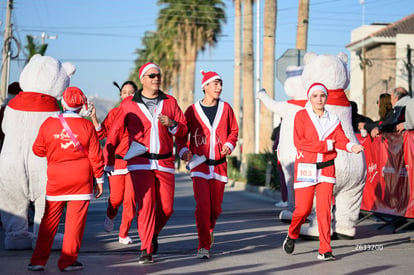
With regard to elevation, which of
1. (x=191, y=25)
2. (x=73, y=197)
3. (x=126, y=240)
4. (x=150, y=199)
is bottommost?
(x=126, y=240)

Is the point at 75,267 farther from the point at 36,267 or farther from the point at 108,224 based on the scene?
the point at 108,224

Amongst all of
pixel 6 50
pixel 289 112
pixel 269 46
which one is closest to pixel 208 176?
pixel 289 112

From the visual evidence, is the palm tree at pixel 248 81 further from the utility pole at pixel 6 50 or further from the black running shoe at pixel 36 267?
the black running shoe at pixel 36 267

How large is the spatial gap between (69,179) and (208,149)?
173 centimetres

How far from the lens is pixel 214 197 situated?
838 cm

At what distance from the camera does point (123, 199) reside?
32.6ft

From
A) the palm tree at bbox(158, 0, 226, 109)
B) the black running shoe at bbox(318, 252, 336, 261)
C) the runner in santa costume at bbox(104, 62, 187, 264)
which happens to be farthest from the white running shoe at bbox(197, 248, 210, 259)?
the palm tree at bbox(158, 0, 226, 109)

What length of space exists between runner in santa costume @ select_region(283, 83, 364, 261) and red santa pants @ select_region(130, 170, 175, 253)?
1391mm

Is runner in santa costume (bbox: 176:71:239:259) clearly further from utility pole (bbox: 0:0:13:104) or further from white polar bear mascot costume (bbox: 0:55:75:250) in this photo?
utility pole (bbox: 0:0:13:104)

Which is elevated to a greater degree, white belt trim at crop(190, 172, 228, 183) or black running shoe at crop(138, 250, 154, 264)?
white belt trim at crop(190, 172, 228, 183)

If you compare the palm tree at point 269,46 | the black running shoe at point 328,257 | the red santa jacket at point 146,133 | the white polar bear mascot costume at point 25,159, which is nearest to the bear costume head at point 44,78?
the white polar bear mascot costume at point 25,159

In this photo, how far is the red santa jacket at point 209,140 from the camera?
8305 mm

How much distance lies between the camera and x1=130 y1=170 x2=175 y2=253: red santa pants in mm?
7766

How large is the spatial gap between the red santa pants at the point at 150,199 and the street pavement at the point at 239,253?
35cm
